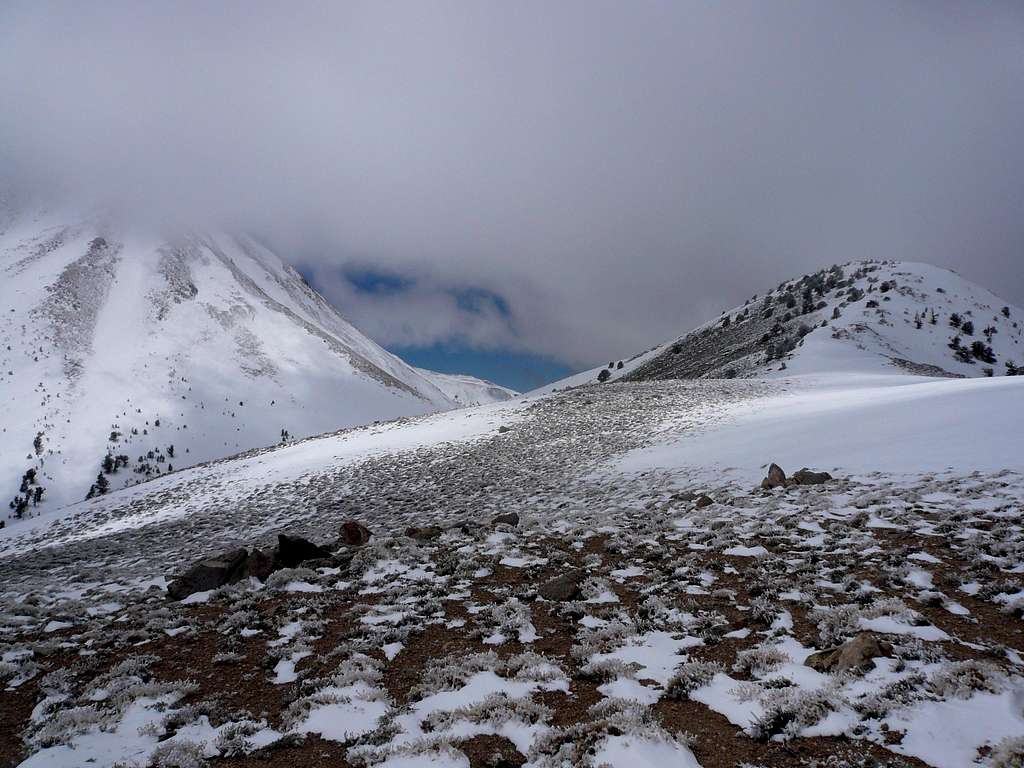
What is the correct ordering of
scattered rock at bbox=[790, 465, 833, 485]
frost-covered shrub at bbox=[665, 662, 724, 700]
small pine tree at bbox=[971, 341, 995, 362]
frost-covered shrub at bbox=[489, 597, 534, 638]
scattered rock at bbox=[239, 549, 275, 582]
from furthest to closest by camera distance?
small pine tree at bbox=[971, 341, 995, 362] → scattered rock at bbox=[790, 465, 833, 485] → scattered rock at bbox=[239, 549, 275, 582] → frost-covered shrub at bbox=[489, 597, 534, 638] → frost-covered shrub at bbox=[665, 662, 724, 700]

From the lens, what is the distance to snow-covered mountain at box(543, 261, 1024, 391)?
185 feet

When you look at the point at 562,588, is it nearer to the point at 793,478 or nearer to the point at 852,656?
the point at 852,656

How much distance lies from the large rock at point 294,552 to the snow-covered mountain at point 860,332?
49.9 meters

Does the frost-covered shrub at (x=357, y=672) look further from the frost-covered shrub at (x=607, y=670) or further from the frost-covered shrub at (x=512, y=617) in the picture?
the frost-covered shrub at (x=607, y=670)

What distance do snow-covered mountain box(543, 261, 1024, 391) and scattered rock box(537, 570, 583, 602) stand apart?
4837 centimetres

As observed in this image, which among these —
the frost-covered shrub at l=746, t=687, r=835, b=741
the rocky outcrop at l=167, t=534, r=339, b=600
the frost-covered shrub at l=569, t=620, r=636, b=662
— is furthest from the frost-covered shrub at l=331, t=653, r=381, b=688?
the rocky outcrop at l=167, t=534, r=339, b=600

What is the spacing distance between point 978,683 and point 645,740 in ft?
12.6

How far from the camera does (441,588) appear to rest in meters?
11.3

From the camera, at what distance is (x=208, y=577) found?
12.7 metres

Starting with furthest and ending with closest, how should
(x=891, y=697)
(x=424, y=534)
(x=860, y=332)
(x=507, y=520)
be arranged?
1. (x=860, y=332)
2. (x=507, y=520)
3. (x=424, y=534)
4. (x=891, y=697)

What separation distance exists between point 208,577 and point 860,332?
71.1m

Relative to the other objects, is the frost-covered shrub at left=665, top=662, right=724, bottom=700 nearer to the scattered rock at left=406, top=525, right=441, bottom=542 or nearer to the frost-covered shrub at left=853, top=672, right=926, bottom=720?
the frost-covered shrub at left=853, top=672, right=926, bottom=720

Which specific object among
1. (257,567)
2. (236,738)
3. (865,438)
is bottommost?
(236,738)

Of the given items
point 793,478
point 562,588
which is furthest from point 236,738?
point 793,478
